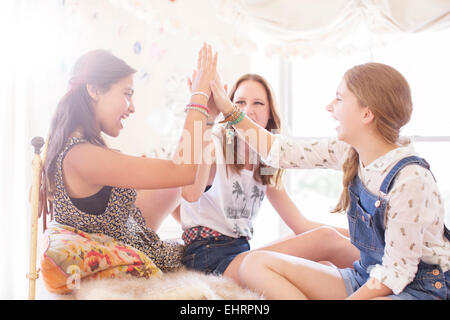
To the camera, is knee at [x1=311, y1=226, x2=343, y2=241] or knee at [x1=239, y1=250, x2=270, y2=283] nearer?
knee at [x1=239, y1=250, x2=270, y2=283]

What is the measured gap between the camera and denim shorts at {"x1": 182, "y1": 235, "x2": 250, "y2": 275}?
1.45 meters

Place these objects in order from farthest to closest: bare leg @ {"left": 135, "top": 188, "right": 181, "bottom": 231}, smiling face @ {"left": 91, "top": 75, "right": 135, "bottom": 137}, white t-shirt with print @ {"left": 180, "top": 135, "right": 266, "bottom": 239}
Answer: bare leg @ {"left": 135, "top": 188, "right": 181, "bottom": 231} < white t-shirt with print @ {"left": 180, "top": 135, "right": 266, "bottom": 239} < smiling face @ {"left": 91, "top": 75, "right": 135, "bottom": 137}

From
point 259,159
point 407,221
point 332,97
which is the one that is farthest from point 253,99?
point 332,97

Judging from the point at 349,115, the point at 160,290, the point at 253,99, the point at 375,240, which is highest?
the point at 253,99

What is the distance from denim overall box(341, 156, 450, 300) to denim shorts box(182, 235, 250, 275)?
421 millimetres

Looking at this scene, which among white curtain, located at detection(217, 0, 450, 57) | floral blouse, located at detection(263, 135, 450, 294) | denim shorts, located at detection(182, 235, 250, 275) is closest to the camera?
floral blouse, located at detection(263, 135, 450, 294)

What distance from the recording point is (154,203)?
167 centimetres

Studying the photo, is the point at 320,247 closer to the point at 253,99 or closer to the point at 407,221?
the point at 407,221

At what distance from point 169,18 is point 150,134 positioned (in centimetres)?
70

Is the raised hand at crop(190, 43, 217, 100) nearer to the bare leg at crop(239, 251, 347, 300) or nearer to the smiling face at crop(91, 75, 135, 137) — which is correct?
the smiling face at crop(91, 75, 135, 137)

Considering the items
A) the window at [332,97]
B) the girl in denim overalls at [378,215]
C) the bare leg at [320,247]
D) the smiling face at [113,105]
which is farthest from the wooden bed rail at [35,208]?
the window at [332,97]

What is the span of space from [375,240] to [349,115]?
389 millimetres

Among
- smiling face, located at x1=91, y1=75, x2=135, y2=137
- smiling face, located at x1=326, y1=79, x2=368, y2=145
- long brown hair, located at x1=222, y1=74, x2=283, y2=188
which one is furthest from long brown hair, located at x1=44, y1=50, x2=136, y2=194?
smiling face, located at x1=326, y1=79, x2=368, y2=145

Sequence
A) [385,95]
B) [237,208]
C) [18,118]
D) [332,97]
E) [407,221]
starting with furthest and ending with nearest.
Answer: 1. [332,97]
2. [18,118]
3. [237,208]
4. [385,95]
5. [407,221]
